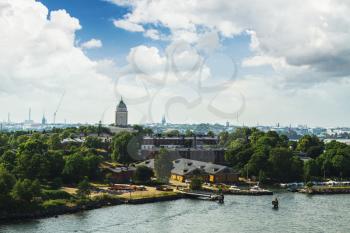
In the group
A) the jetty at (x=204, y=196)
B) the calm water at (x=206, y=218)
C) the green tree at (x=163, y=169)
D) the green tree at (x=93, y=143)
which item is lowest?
the calm water at (x=206, y=218)

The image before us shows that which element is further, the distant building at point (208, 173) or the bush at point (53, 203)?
the distant building at point (208, 173)

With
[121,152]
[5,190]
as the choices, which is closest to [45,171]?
[5,190]

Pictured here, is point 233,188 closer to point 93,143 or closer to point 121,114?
point 93,143

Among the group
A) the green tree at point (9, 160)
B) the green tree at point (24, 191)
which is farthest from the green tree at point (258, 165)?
the green tree at point (24, 191)

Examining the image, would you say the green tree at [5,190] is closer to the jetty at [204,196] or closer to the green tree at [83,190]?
the green tree at [83,190]

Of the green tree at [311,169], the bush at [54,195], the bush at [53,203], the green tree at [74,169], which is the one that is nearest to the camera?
the bush at [53,203]

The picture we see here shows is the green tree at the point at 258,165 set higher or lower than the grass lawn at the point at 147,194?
higher

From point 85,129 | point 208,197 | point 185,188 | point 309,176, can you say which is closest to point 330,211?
point 208,197
